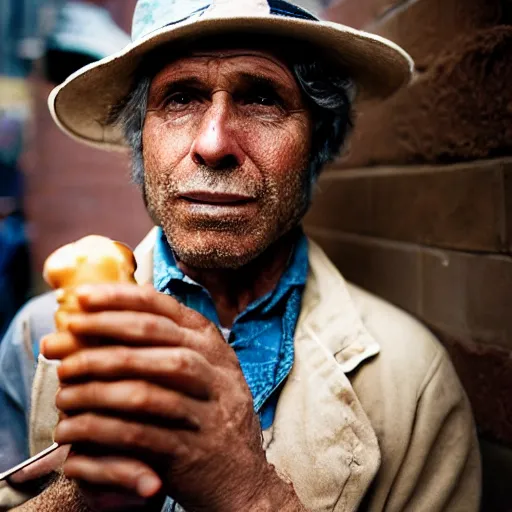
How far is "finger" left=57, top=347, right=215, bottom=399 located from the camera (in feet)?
2.31

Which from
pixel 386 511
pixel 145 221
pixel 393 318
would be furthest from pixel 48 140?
pixel 386 511

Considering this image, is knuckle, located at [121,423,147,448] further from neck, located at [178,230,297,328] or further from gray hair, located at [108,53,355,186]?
gray hair, located at [108,53,355,186]

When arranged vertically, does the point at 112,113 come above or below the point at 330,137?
above

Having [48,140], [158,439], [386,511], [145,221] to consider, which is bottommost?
[386,511]

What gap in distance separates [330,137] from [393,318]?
657 mm

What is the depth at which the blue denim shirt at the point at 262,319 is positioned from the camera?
1367 millimetres

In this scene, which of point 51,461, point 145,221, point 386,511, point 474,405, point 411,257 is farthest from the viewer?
point 145,221

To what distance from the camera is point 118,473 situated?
74 cm

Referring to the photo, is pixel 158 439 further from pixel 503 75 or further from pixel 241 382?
pixel 503 75

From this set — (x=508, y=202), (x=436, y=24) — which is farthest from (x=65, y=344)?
(x=436, y=24)

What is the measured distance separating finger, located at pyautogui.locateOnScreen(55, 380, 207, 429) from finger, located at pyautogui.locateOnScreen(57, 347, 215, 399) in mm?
12

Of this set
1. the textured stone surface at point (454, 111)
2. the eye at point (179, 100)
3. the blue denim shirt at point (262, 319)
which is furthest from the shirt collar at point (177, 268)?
the textured stone surface at point (454, 111)

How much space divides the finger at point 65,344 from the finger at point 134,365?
0.01 metres

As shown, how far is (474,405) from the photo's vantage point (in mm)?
1699
